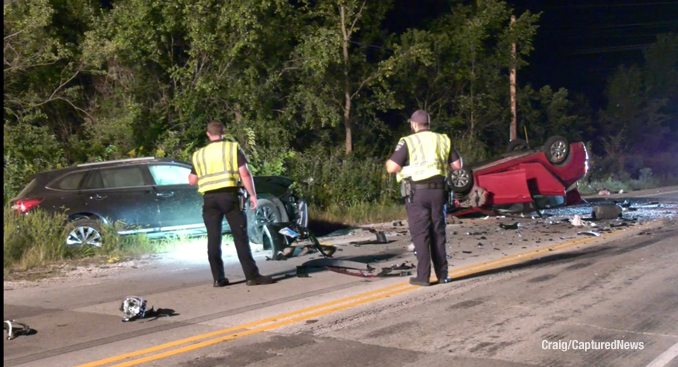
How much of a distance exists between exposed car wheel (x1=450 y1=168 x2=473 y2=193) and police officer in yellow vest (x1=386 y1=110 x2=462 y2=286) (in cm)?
839

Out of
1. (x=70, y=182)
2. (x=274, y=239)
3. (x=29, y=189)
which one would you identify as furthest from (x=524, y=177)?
(x=29, y=189)

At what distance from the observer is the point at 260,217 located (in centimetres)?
1248

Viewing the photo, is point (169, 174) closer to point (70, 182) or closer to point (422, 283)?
point (70, 182)

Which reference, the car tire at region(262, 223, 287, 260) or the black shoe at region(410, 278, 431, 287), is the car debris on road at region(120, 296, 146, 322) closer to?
the black shoe at region(410, 278, 431, 287)

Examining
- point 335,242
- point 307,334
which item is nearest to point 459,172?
point 335,242

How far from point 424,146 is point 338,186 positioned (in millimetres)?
10955

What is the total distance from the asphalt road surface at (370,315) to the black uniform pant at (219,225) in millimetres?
275

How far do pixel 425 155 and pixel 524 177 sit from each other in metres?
8.57

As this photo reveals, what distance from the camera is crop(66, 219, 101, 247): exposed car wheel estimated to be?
38.5ft

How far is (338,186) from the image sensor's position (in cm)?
1919

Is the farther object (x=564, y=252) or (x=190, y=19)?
(x=190, y=19)

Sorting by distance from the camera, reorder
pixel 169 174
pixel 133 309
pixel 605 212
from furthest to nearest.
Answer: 1. pixel 605 212
2. pixel 169 174
3. pixel 133 309

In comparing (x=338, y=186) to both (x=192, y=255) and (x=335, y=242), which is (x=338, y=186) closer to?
(x=335, y=242)

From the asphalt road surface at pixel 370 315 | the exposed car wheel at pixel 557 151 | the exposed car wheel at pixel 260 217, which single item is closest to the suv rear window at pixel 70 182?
the asphalt road surface at pixel 370 315
